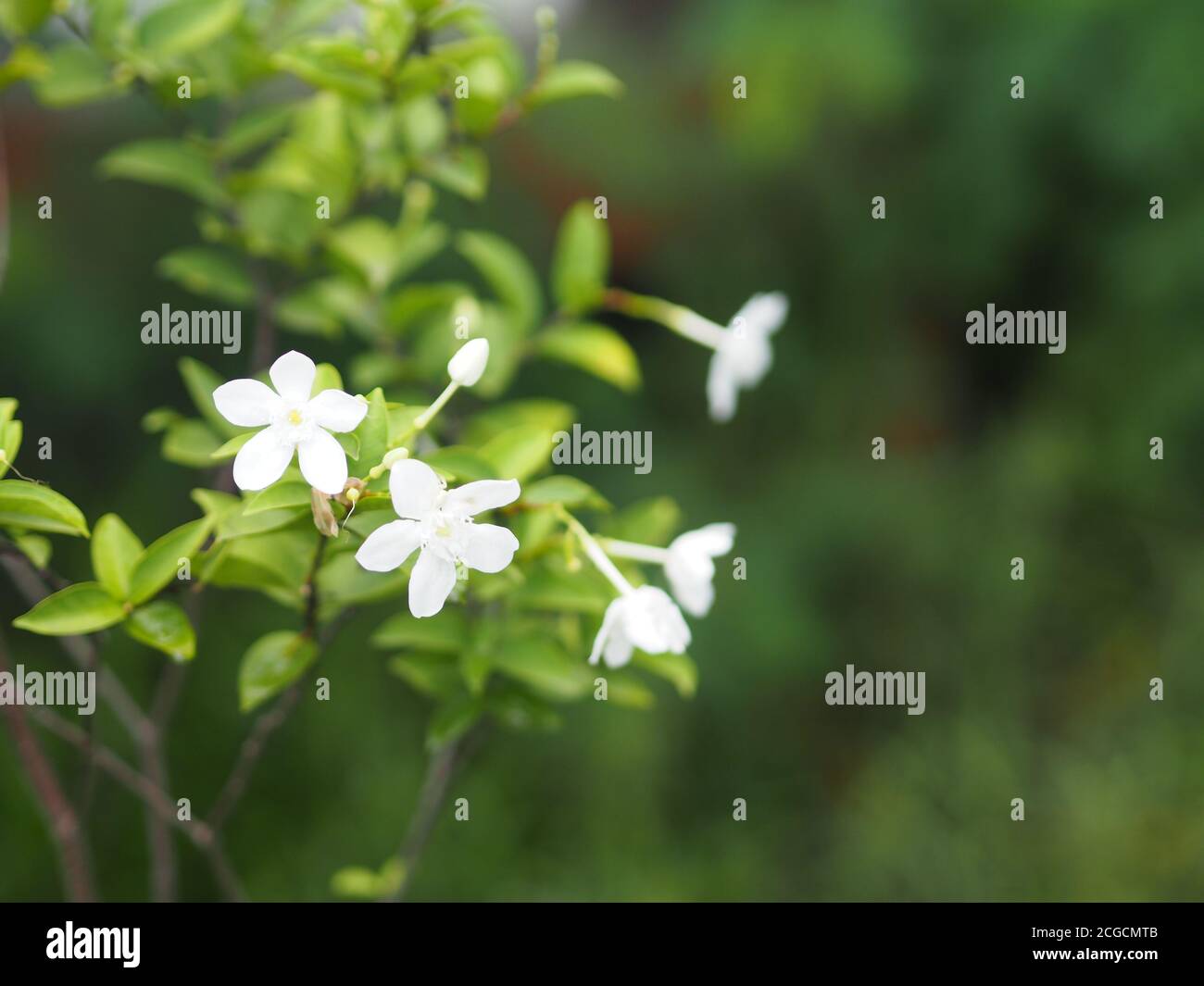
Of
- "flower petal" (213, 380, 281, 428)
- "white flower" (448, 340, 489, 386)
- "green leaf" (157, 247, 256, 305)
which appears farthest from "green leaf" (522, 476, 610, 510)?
"green leaf" (157, 247, 256, 305)

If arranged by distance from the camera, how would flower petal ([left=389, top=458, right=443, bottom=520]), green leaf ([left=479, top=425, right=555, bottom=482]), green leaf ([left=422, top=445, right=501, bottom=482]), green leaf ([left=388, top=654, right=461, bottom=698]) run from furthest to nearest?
green leaf ([left=388, top=654, right=461, bottom=698]), green leaf ([left=479, top=425, right=555, bottom=482]), green leaf ([left=422, top=445, right=501, bottom=482]), flower petal ([left=389, top=458, right=443, bottom=520])

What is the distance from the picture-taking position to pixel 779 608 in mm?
2590

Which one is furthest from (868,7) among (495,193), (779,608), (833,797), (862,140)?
(833,797)

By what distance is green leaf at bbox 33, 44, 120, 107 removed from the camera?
3.83 ft

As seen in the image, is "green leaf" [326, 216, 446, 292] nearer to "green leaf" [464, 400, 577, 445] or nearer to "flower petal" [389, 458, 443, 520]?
"green leaf" [464, 400, 577, 445]

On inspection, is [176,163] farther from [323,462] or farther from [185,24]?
[323,462]

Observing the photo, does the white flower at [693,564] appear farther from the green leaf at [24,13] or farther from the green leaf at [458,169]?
the green leaf at [24,13]

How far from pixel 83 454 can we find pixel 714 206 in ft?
5.38

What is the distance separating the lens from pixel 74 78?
1.18 meters

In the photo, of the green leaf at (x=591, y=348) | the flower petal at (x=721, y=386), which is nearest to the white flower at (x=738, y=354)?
the flower petal at (x=721, y=386)

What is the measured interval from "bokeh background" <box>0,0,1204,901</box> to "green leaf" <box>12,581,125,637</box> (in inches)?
53.8

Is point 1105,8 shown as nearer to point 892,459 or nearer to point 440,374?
point 892,459

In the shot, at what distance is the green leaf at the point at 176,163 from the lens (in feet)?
4.05

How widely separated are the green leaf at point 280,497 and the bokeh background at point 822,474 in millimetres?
1525
